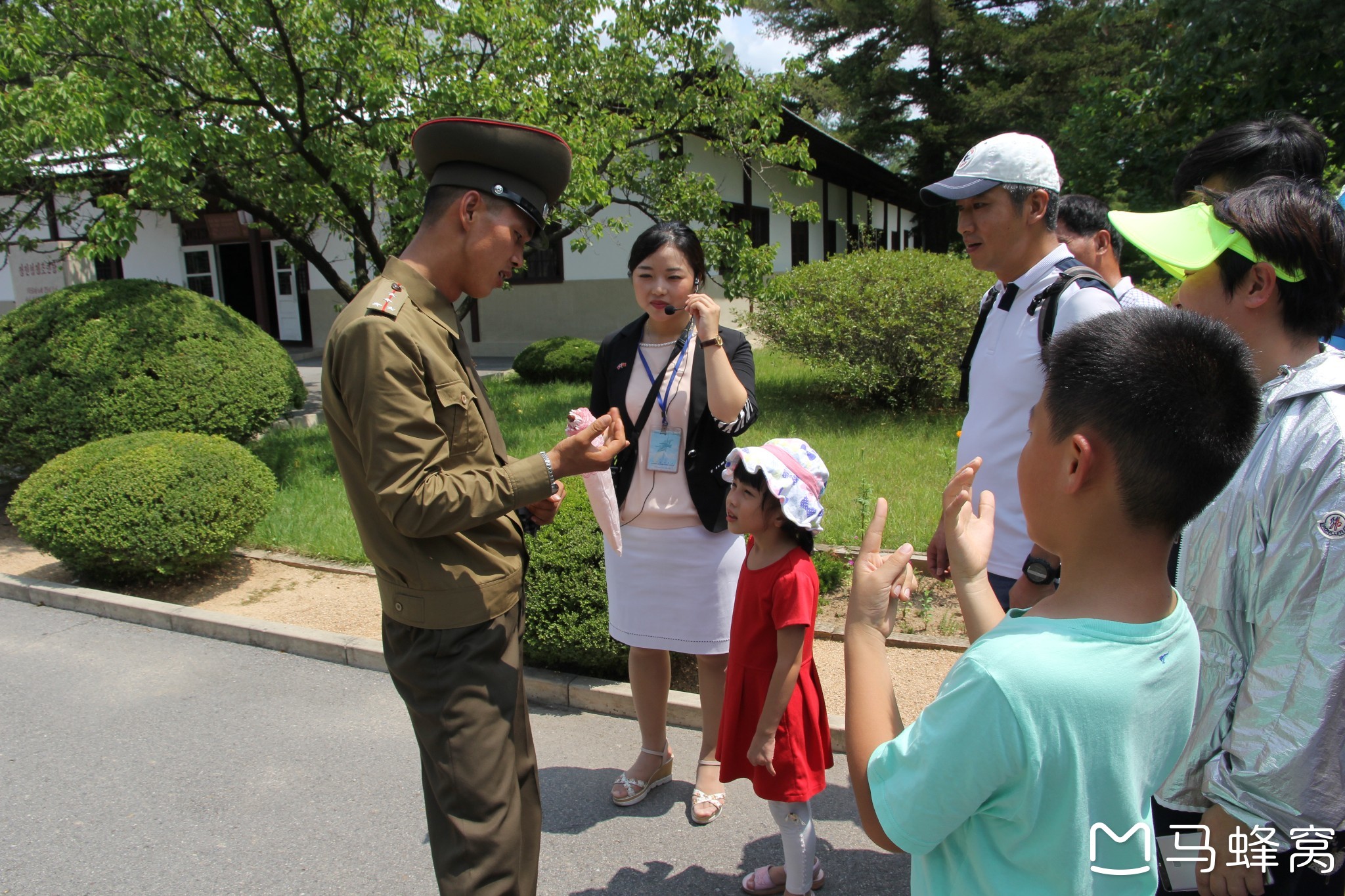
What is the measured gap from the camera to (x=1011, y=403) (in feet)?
7.93

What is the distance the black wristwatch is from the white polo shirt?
0.30 m

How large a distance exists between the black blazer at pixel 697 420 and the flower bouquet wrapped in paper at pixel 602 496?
11.7 inches

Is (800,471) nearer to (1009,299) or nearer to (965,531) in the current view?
(1009,299)

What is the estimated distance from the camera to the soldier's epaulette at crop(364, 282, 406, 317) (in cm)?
194

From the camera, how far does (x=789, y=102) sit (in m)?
26.2

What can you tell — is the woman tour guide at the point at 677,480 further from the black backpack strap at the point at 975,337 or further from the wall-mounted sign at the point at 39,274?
the wall-mounted sign at the point at 39,274

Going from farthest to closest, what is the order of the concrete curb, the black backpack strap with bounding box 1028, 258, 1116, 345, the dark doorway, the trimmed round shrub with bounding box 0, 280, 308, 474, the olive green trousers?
the dark doorway
the trimmed round shrub with bounding box 0, 280, 308, 474
the concrete curb
the black backpack strap with bounding box 1028, 258, 1116, 345
the olive green trousers

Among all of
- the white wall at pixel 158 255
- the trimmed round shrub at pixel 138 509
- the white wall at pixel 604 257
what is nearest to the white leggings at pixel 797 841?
the trimmed round shrub at pixel 138 509

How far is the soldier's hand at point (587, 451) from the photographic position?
210 cm

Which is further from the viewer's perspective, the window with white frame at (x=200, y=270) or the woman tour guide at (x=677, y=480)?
the window with white frame at (x=200, y=270)

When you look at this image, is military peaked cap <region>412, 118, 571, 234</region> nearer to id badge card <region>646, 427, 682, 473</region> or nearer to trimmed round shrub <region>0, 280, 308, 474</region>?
id badge card <region>646, 427, 682, 473</region>

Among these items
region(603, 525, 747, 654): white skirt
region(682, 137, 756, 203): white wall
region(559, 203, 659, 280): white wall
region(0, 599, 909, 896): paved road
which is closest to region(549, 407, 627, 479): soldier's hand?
region(603, 525, 747, 654): white skirt

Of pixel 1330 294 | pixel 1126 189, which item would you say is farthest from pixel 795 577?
pixel 1126 189

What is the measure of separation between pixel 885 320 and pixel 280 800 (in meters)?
7.30
